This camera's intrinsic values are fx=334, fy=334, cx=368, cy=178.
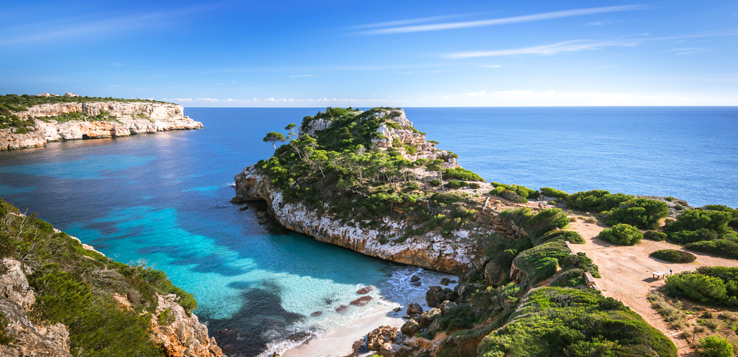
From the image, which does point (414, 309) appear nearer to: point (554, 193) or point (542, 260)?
point (542, 260)

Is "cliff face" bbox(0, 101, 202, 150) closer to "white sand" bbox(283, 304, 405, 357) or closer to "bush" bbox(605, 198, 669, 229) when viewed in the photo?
"white sand" bbox(283, 304, 405, 357)

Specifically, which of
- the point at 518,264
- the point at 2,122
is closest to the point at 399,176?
the point at 518,264

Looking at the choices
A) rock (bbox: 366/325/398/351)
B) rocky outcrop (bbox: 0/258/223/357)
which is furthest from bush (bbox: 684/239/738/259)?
rocky outcrop (bbox: 0/258/223/357)

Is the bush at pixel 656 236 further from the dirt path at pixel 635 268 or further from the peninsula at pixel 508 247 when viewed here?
the dirt path at pixel 635 268

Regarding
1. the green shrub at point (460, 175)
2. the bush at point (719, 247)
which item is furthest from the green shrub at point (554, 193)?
the bush at point (719, 247)

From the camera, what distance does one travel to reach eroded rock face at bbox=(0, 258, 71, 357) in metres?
9.16

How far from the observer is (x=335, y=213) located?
129ft

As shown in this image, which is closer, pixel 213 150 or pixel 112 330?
pixel 112 330

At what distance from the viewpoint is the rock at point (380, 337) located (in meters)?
20.6

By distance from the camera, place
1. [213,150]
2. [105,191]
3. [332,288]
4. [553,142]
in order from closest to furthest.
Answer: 1. [332,288]
2. [105,191]
3. [213,150]
4. [553,142]

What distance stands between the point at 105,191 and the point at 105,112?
→ 92999 mm

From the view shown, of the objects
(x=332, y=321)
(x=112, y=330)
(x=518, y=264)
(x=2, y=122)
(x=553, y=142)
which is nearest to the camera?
(x=112, y=330)

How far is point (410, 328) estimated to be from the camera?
2198 cm

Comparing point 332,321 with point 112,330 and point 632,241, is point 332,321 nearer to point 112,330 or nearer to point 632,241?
point 112,330
